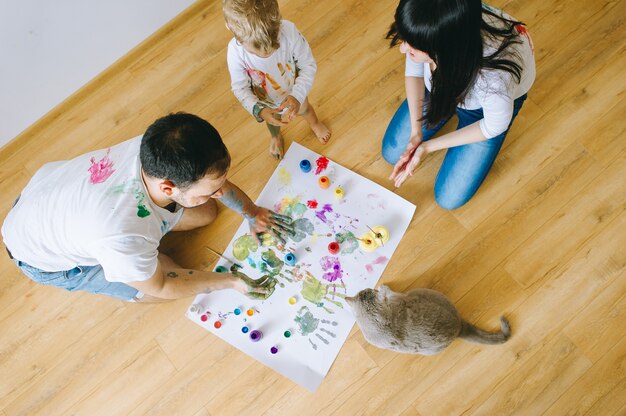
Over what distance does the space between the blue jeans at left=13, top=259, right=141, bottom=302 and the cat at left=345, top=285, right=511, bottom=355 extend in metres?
0.67

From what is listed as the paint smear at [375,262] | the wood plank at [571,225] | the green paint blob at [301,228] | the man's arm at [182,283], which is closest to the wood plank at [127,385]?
the man's arm at [182,283]

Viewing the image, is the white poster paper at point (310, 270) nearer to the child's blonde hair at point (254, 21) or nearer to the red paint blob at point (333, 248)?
the red paint blob at point (333, 248)

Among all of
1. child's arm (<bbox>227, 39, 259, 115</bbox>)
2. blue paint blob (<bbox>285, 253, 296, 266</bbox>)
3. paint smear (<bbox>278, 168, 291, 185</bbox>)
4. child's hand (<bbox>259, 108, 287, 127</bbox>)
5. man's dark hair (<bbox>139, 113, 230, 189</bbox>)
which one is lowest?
blue paint blob (<bbox>285, 253, 296, 266</bbox>)

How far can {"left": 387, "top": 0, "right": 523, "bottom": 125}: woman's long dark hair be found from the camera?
0.84 meters

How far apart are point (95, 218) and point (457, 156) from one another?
99 centimetres

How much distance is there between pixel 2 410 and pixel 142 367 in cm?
47

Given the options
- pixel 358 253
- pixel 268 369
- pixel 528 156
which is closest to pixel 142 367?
pixel 268 369

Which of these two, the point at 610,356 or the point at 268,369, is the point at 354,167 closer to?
the point at 268,369

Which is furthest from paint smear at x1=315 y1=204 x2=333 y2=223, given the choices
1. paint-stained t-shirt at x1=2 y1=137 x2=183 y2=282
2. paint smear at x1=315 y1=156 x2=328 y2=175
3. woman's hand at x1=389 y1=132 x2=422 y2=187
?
paint-stained t-shirt at x1=2 y1=137 x2=183 y2=282

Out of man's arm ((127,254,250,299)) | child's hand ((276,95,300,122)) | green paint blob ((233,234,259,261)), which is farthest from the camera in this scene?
green paint blob ((233,234,259,261))

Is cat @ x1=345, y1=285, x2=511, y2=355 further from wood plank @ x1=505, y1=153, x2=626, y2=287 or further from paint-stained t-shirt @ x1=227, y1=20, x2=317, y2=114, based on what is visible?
paint-stained t-shirt @ x1=227, y1=20, x2=317, y2=114

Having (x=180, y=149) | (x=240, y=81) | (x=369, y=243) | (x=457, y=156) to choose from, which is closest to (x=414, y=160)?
(x=457, y=156)

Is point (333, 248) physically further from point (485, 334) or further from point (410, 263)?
point (485, 334)

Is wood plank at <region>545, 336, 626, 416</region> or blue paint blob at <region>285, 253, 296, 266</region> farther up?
blue paint blob at <region>285, 253, 296, 266</region>
